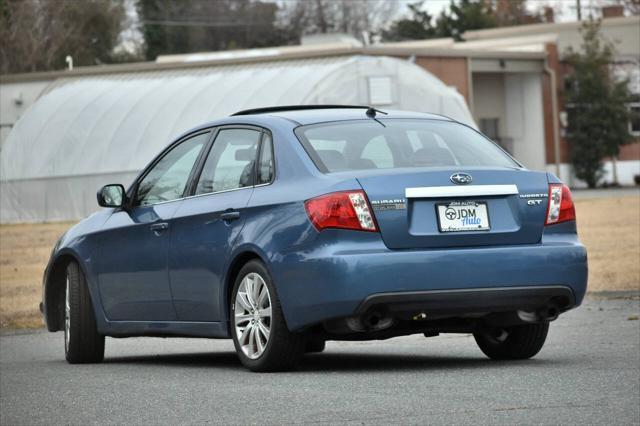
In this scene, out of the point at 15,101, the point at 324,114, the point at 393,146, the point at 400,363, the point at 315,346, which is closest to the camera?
the point at 393,146

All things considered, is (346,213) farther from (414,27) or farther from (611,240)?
(414,27)

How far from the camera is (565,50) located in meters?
61.0

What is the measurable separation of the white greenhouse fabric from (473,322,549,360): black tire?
30907 mm

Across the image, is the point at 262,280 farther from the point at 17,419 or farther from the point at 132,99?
the point at 132,99

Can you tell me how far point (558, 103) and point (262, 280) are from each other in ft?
172

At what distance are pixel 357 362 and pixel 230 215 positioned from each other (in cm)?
141

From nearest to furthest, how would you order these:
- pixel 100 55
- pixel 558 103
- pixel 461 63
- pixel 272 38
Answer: pixel 461 63, pixel 558 103, pixel 100 55, pixel 272 38

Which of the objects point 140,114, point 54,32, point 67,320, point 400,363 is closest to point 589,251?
point 67,320

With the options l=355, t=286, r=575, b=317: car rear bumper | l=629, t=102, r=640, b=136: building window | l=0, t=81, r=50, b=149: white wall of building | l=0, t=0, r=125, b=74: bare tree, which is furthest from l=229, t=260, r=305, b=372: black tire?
l=0, t=0, r=125, b=74: bare tree

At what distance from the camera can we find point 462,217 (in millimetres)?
8750

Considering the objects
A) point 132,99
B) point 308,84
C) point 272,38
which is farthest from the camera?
point 272,38

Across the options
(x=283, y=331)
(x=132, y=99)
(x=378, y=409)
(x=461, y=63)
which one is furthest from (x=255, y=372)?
(x=461, y=63)

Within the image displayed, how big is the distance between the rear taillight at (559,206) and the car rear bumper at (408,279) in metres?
0.25

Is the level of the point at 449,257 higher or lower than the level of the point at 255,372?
higher
